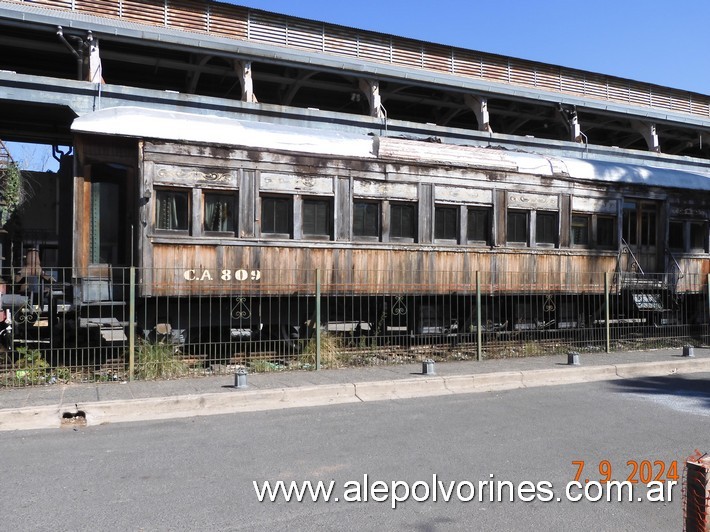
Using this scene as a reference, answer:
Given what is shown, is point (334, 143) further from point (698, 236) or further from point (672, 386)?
point (698, 236)

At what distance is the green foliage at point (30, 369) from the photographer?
26.1 feet

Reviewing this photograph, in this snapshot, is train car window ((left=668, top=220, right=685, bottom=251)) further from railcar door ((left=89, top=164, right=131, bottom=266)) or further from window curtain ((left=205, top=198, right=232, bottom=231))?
railcar door ((left=89, top=164, right=131, bottom=266))

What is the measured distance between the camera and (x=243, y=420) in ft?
22.8

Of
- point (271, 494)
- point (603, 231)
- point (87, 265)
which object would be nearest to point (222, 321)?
point (87, 265)

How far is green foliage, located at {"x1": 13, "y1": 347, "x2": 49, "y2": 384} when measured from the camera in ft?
26.1

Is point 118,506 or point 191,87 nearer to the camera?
point 118,506

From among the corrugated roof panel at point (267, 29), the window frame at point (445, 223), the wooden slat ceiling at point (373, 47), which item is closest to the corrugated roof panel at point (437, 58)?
the wooden slat ceiling at point (373, 47)

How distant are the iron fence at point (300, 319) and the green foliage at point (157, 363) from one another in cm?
1

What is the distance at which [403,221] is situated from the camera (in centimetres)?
1111

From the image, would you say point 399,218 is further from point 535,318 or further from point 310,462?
point 310,462

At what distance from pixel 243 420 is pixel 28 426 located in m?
2.32

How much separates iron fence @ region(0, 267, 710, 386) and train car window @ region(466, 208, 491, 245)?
0.70m

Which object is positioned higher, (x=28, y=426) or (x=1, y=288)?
(x=1, y=288)

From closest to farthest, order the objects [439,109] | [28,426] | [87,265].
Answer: [28,426] < [87,265] < [439,109]
